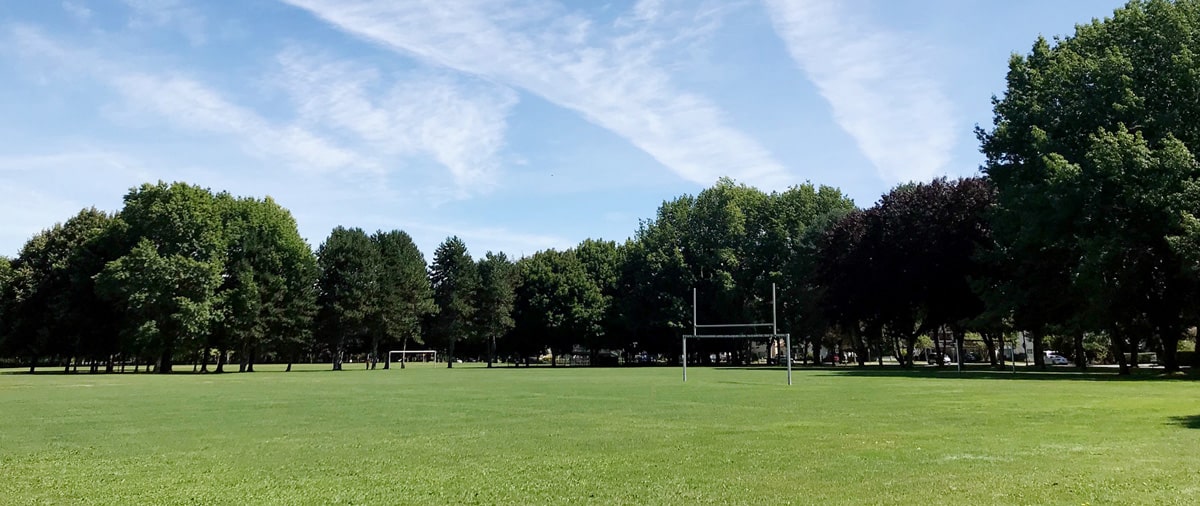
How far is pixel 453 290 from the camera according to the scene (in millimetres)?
91312

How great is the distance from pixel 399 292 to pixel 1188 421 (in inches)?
2975

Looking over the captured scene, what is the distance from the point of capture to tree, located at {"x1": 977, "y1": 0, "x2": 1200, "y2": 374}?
34125 mm

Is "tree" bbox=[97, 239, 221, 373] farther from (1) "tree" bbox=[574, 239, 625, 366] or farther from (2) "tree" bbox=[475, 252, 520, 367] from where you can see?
(1) "tree" bbox=[574, 239, 625, 366]

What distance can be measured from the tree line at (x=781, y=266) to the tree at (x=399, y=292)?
0.32 meters

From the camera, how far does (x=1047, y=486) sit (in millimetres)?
8086

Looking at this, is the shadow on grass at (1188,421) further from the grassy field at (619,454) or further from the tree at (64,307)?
the tree at (64,307)

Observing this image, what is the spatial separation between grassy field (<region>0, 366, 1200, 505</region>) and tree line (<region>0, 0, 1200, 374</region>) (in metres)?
19.0

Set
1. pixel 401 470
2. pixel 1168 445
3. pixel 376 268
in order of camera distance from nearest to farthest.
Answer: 1. pixel 401 470
2. pixel 1168 445
3. pixel 376 268

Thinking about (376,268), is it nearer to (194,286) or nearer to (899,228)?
(194,286)

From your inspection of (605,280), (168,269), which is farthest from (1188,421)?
(605,280)

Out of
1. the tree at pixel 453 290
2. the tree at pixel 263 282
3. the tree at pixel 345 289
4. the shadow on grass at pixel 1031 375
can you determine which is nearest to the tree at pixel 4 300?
the tree at pixel 263 282

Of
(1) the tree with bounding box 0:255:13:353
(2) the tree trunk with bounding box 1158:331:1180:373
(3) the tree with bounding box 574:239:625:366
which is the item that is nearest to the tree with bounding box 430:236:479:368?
(3) the tree with bounding box 574:239:625:366

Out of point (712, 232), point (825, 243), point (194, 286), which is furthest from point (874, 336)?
point (194, 286)

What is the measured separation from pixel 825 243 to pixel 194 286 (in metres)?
50.3
